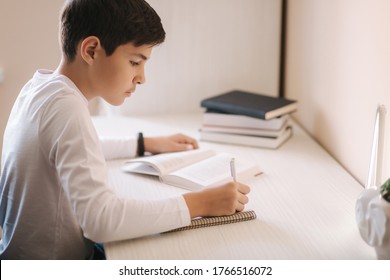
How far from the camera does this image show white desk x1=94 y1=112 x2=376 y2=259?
97 centimetres

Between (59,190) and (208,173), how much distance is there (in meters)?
0.37

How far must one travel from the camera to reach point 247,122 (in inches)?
62.4

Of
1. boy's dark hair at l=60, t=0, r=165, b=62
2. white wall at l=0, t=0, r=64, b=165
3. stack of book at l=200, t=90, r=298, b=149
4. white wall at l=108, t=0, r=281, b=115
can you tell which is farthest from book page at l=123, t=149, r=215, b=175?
white wall at l=0, t=0, r=64, b=165

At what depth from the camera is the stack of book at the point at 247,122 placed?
157cm

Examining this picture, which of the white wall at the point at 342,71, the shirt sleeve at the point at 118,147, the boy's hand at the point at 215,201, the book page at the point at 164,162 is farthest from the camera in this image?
the shirt sleeve at the point at 118,147

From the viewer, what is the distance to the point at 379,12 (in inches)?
46.1

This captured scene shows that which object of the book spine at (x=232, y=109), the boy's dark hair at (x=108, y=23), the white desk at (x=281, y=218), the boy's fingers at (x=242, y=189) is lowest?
the white desk at (x=281, y=218)

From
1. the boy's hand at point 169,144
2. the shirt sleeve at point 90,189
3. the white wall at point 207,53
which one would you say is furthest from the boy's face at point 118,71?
the white wall at point 207,53

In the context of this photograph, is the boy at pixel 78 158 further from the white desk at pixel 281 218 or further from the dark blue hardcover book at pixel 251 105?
the dark blue hardcover book at pixel 251 105

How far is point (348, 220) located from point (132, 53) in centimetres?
56

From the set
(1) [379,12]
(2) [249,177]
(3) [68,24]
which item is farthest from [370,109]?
(3) [68,24]

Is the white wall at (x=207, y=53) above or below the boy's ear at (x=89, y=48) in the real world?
below

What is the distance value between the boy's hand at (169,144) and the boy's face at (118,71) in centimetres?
35
